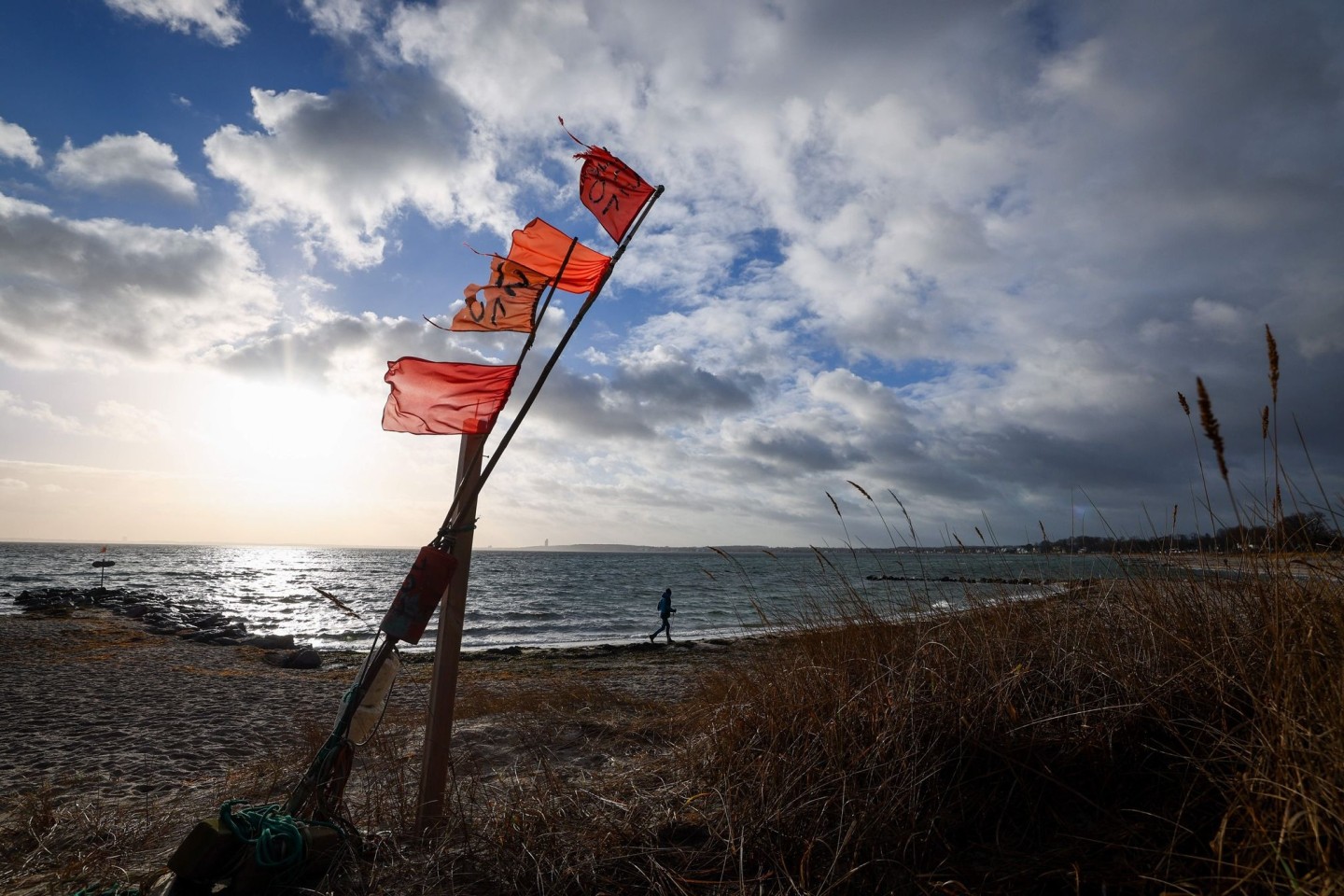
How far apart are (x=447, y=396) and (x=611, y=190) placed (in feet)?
5.38

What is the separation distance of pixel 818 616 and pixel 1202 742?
2.30m

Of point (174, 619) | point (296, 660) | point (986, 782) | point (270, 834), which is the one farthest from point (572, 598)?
point (986, 782)

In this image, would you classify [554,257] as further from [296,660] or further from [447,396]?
[296,660]

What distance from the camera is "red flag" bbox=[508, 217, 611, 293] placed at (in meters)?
4.11

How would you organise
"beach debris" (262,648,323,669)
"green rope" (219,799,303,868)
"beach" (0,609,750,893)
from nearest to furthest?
"green rope" (219,799,303,868) → "beach" (0,609,750,893) → "beach debris" (262,648,323,669)

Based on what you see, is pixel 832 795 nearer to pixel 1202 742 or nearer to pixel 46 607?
pixel 1202 742

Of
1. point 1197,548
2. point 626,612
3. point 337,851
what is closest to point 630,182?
point 337,851

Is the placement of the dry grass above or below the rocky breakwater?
above

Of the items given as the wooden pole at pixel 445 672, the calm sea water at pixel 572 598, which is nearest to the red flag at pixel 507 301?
the wooden pole at pixel 445 672

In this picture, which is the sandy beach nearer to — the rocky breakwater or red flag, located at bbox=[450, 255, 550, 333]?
the rocky breakwater

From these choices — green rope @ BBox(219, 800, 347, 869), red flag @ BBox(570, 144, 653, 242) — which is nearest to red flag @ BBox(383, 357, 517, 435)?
red flag @ BBox(570, 144, 653, 242)

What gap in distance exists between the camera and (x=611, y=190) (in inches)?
163

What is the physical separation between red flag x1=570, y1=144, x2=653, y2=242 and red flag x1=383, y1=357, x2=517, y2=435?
3.82 ft

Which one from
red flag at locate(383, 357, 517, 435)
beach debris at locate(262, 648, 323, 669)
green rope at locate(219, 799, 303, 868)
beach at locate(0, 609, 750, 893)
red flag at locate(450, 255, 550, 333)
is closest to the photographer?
green rope at locate(219, 799, 303, 868)
